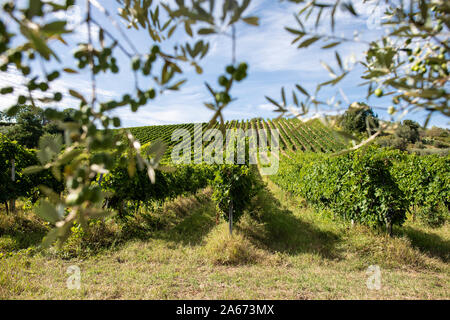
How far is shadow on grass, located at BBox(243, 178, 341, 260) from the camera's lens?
5379mm

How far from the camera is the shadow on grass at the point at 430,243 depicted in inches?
205

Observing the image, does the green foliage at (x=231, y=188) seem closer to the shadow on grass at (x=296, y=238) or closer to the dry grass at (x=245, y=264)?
the dry grass at (x=245, y=264)

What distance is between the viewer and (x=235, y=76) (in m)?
0.69

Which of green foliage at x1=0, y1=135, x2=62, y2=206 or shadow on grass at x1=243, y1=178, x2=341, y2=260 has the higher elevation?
green foliage at x1=0, y1=135, x2=62, y2=206

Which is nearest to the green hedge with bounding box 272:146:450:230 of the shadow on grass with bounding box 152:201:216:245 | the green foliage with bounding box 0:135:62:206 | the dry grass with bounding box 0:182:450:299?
the dry grass with bounding box 0:182:450:299

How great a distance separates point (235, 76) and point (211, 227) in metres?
6.77

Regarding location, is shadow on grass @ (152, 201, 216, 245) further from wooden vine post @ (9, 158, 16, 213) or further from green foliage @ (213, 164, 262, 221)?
wooden vine post @ (9, 158, 16, 213)

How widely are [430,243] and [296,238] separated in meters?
3.00

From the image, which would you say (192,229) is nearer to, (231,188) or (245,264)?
(231,188)

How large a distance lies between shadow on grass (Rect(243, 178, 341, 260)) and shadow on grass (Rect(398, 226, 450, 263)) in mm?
1719

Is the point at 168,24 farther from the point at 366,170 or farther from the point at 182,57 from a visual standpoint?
the point at 366,170

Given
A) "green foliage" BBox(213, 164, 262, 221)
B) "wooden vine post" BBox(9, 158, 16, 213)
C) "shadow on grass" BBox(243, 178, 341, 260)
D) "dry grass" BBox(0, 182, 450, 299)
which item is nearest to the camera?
"dry grass" BBox(0, 182, 450, 299)

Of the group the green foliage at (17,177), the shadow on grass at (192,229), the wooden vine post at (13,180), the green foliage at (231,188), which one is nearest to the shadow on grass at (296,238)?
the green foliage at (231,188)

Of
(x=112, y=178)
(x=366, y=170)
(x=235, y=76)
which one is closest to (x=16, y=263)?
(x=112, y=178)
